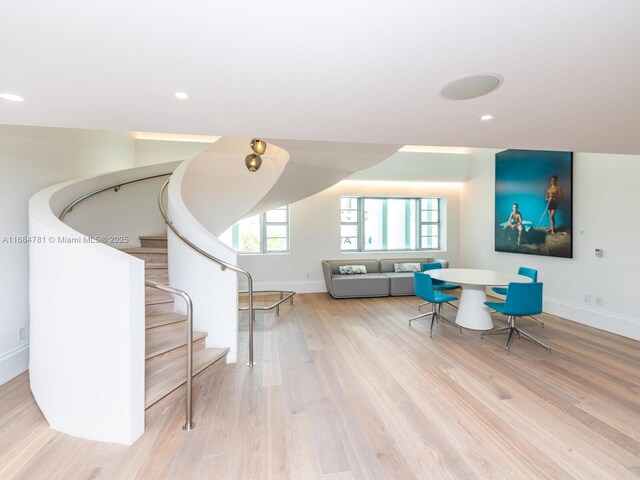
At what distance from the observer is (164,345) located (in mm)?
2738

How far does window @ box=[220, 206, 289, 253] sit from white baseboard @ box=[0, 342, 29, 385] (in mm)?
4301

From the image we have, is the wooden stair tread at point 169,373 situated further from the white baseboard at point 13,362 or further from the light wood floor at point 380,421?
the white baseboard at point 13,362

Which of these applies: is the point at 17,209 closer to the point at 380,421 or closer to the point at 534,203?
the point at 380,421

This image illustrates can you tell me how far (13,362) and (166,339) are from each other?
58.8 inches

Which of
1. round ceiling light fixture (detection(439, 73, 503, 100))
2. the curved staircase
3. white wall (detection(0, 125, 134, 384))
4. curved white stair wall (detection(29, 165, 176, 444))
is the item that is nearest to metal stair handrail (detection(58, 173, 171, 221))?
white wall (detection(0, 125, 134, 384))

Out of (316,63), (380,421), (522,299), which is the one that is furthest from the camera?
(522,299)

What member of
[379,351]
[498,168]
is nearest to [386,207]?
[498,168]

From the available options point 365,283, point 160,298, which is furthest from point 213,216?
point 365,283

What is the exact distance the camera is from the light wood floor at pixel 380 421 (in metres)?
1.84

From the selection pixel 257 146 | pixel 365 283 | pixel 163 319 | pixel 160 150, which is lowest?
pixel 365 283

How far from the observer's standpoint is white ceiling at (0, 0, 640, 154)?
1.08 meters

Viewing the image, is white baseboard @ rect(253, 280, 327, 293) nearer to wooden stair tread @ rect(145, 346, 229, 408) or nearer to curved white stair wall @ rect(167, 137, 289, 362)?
curved white stair wall @ rect(167, 137, 289, 362)

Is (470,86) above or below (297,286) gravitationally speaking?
above

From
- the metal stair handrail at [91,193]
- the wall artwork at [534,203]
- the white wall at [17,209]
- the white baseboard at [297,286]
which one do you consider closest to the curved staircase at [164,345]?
the metal stair handrail at [91,193]
